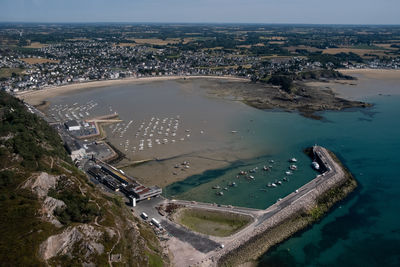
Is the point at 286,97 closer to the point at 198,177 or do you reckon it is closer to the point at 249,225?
the point at 198,177

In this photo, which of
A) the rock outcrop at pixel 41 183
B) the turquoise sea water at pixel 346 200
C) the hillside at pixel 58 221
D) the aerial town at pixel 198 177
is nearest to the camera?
the hillside at pixel 58 221

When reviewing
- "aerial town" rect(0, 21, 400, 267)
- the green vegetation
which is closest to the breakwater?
"aerial town" rect(0, 21, 400, 267)

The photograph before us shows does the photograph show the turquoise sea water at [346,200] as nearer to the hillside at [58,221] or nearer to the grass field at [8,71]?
the hillside at [58,221]

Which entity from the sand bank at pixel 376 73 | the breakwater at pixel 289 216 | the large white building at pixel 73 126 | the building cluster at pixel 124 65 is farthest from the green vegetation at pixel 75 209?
the sand bank at pixel 376 73

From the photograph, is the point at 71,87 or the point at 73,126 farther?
the point at 71,87

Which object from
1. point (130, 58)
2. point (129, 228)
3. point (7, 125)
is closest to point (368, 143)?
point (129, 228)

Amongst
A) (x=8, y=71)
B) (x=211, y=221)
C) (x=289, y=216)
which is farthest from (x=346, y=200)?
(x=8, y=71)

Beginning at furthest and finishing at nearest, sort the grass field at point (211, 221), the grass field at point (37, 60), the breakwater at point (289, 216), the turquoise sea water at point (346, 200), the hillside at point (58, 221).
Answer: the grass field at point (37, 60) → the grass field at point (211, 221) → the turquoise sea water at point (346, 200) → the breakwater at point (289, 216) → the hillside at point (58, 221)
